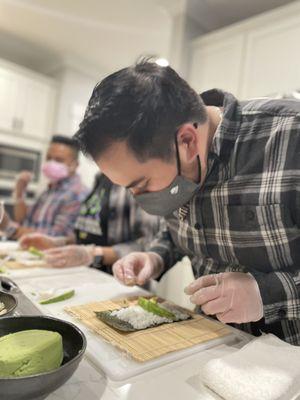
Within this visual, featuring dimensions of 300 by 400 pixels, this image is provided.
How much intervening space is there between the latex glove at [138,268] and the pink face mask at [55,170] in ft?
3.55

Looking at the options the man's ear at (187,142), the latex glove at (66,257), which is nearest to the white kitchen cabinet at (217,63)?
the latex glove at (66,257)

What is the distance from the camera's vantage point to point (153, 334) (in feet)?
2.09

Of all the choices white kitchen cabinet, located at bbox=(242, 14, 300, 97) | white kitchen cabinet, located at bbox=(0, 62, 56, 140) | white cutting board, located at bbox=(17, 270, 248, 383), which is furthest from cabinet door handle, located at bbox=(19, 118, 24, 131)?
white cutting board, located at bbox=(17, 270, 248, 383)

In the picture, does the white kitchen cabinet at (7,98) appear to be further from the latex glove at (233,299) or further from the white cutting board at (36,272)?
the latex glove at (233,299)

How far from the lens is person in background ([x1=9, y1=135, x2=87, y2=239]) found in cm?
182

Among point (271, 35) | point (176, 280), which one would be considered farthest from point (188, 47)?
point (176, 280)

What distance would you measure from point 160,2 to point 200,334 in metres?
2.18

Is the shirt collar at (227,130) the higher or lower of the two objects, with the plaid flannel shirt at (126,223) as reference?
higher

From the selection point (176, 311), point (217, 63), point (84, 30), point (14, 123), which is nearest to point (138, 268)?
point (176, 311)

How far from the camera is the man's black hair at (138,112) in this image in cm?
61

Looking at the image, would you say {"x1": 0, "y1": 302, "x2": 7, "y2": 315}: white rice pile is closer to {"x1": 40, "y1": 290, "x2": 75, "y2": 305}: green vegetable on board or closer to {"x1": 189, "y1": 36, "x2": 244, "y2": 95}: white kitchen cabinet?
{"x1": 40, "y1": 290, "x2": 75, "y2": 305}: green vegetable on board

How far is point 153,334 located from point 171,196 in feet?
0.95

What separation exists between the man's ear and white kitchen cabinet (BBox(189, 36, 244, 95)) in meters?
1.46

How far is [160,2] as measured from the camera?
7.20 ft
